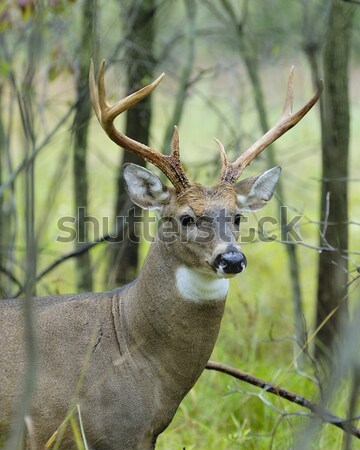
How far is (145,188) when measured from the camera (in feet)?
15.1

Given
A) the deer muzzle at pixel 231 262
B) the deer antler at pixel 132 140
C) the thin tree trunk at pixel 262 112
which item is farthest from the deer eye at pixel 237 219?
the thin tree trunk at pixel 262 112

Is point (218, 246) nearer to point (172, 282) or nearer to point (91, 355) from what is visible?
point (172, 282)

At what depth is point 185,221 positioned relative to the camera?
173 inches

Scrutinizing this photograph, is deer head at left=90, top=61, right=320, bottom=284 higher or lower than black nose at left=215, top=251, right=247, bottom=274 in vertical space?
higher

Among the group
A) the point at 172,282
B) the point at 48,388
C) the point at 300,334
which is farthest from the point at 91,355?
the point at 300,334

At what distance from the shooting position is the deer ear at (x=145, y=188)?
4555 mm

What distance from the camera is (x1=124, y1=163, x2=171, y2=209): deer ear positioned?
4.55 meters

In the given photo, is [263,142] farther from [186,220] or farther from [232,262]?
[232,262]

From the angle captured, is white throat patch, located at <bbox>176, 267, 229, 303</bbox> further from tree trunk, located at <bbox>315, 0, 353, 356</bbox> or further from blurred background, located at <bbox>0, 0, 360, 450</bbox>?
tree trunk, located at <bbox>315, 0, 353, 356</bbox>

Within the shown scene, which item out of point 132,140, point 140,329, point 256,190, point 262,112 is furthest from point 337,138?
point 140,329

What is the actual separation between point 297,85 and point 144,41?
7357 millimetres

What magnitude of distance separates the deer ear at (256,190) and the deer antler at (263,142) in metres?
0.16

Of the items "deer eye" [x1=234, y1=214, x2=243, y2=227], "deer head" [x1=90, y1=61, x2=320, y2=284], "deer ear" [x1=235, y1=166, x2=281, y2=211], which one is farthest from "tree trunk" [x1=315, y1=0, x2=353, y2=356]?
"deer eye" [x1=234, y1=214, x2=243, y2=227]

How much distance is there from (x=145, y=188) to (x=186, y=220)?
353mm
